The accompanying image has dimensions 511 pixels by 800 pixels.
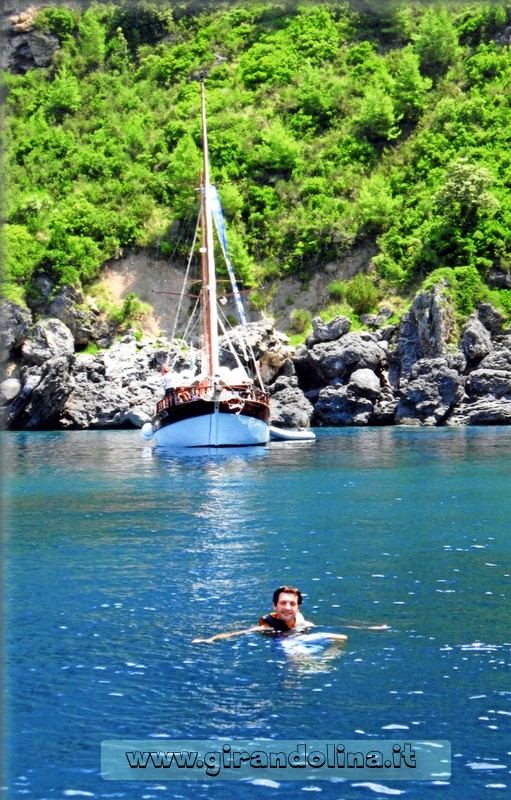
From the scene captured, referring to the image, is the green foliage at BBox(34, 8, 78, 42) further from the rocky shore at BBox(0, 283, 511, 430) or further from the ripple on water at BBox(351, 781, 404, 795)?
the ripple on water at BBox(351, 781, 404, 795)

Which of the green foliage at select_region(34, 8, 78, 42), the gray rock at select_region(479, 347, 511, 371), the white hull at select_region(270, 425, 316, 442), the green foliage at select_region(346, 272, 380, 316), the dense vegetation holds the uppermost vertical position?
the green foliage at select_region(34, 8, 78, 42)

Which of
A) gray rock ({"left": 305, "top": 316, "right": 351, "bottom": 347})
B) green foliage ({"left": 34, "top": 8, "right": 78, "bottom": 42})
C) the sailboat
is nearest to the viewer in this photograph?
the sailboat

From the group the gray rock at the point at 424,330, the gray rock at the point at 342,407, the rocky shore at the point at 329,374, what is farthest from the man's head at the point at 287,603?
the gray rock at the point at 424,330

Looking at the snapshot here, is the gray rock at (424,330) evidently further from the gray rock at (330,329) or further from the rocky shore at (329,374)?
the gray rock at (330,329)

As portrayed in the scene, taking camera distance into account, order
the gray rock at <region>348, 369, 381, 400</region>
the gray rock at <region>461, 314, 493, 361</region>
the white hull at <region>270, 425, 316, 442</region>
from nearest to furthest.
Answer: the white hull at <region>270, 425, 316, 442</region> → the gray rock at <region>348, 369, 381, 400</region> → the gray rock at <region>461, 314, 493, 361</region>

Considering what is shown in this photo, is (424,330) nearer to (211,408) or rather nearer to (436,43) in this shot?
(211,408)

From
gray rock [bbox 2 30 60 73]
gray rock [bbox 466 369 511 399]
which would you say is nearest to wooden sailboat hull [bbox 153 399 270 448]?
gray rock [bbox 466 369 511 399]

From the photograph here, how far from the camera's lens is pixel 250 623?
50.1 feet

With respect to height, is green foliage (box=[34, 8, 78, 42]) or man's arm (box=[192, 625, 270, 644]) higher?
green foliage (box=[34, 8, 78, 42])

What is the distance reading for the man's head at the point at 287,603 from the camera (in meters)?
13.9

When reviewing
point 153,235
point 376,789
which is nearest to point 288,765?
point 376,789

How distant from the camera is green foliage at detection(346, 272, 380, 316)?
70.8 metres

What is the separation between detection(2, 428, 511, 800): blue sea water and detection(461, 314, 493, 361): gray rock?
31.4m

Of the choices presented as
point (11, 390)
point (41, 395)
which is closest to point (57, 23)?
point (11, 390)
